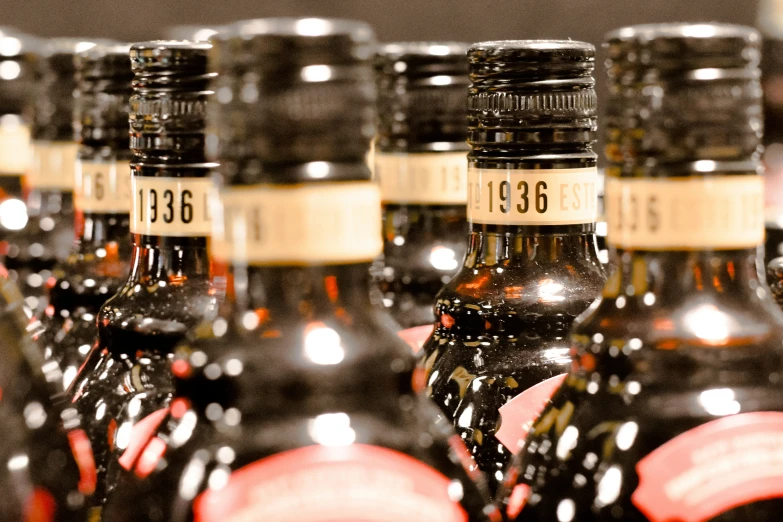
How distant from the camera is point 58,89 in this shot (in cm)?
145

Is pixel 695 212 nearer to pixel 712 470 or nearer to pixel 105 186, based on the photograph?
pixel 712 470

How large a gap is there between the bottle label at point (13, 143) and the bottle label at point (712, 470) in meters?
1.30

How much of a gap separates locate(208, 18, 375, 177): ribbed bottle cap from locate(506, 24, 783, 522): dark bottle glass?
0.16 metres

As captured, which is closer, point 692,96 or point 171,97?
point 692,96

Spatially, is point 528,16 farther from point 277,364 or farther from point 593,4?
point 277,364

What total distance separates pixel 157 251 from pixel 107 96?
24cm

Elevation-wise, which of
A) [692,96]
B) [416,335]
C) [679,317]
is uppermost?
[692,96]

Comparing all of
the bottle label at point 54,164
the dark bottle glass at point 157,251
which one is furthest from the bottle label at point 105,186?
the bottle label at point 54,164

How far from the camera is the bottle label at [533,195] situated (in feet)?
2.71

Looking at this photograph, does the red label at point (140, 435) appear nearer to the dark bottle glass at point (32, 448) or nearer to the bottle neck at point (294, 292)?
the dark bottle glass at point (32, 448)

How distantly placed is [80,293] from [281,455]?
619 mm

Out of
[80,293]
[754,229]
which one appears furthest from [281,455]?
[80,293]

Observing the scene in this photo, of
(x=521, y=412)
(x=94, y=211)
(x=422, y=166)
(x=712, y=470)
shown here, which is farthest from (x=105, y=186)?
(x=712, y=470)

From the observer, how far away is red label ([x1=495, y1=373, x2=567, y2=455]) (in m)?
0.83
